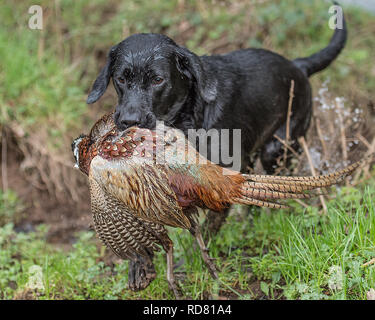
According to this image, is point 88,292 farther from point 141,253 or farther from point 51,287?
point 141,253

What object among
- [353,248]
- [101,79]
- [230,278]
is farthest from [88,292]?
[353,248]

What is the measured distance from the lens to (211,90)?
123 inches

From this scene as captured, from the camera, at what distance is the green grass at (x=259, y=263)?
293 centimetres

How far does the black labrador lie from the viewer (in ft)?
9.73

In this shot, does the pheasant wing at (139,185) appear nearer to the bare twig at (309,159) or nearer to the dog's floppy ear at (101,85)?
the dog's floppy ear at (101,85)

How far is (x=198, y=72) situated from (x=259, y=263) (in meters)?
1.29

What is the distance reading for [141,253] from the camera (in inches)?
115

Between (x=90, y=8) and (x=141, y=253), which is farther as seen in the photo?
(x=90, y=8)

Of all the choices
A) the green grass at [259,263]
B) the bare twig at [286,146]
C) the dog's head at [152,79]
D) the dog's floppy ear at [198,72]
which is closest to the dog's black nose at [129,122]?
the dog's head at [152,79]

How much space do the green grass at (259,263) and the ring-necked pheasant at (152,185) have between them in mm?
435

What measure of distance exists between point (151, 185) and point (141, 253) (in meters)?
0.51

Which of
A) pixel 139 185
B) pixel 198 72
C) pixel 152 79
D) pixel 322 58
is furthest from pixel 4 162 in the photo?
pixel 322 58

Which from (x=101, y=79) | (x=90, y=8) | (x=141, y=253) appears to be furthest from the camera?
(x=90, y=8)

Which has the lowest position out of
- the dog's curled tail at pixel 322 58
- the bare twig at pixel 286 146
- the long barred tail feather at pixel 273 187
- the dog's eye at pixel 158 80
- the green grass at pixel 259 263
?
the green grass at pixel 259 263
